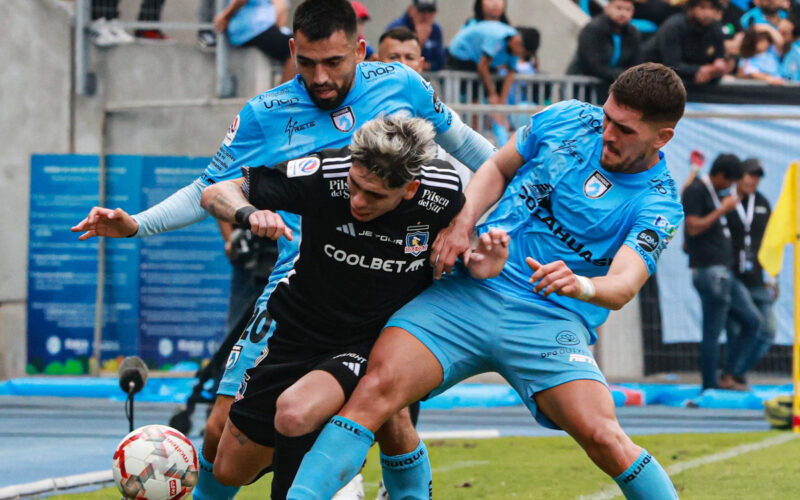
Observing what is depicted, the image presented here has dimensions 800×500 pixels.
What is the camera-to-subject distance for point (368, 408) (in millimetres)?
4754

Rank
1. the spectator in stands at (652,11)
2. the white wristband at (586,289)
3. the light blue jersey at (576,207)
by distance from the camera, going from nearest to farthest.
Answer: the white wristband at (586,289) < the light blue jersey at (576,207) < the spectator in stands at (652,11)

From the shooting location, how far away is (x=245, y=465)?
5371 millimetres

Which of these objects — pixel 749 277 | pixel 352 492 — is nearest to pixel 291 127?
pixel 352 492

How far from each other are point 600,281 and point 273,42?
820cm

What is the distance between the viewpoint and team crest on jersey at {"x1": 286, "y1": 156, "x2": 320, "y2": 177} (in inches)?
194

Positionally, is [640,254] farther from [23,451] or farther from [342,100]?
[23,451]

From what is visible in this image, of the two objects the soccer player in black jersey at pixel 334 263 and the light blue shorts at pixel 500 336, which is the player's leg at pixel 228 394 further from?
the light blue shorts at pixel 500 336

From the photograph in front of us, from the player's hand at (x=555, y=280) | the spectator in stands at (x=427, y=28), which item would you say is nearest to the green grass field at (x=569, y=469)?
the player's hand at (x=555, y=280)

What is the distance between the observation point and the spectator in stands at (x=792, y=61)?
1448 cm

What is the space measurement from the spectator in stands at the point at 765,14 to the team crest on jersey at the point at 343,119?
35.0 ft

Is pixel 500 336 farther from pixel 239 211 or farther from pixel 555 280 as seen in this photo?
pixel 239 211

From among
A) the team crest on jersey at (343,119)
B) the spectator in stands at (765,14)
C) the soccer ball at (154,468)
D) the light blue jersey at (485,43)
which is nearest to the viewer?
the team crest on jersey at (343,119)

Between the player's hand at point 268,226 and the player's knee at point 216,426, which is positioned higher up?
the player's hand at point 268,226

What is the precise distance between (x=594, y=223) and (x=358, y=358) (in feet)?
3.72
